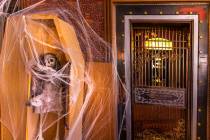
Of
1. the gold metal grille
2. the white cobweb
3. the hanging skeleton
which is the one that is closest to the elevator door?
the gold metal grille

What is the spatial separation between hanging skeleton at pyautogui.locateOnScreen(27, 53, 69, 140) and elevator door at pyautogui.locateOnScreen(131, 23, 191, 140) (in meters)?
0.46

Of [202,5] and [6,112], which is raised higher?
[202,5]

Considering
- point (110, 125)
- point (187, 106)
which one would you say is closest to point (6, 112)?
point (110, 125)

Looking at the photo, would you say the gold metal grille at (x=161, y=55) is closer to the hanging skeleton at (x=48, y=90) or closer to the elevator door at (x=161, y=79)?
the elevator door at (x=161, y=79)

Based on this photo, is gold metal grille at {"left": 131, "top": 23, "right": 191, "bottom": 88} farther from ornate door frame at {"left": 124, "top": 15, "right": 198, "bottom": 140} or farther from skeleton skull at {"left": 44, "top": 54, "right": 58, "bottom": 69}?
skeleton skull at {"left": 44, "top": 54, "right": 58, "bottom": 69}

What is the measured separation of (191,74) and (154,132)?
0.37 meters

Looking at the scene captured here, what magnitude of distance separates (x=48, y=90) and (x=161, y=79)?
2.04 feet

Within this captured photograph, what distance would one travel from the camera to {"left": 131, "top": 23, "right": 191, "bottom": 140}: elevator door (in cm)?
165

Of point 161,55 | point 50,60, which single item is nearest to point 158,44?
point 161,55

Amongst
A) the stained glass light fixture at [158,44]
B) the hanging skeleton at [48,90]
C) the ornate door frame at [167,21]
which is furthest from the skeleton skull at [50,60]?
the stained glass light fixture at [158,44]

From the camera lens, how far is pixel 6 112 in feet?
4.54

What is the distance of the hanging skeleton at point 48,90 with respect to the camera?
1.33m

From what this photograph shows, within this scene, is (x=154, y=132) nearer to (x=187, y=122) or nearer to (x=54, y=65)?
(x=187, y=122)

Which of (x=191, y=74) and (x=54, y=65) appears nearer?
(x=54, y=65)
